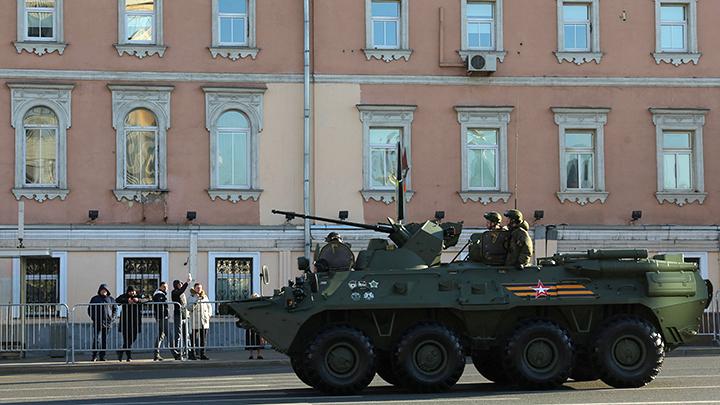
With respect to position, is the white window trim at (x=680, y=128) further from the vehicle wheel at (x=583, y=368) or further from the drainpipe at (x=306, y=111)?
the vehicle wheel at (x=583, y=368)

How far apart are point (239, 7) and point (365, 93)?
3499 millimetres

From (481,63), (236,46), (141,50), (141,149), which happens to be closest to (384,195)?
(481,63)

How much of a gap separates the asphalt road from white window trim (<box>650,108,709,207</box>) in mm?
10167

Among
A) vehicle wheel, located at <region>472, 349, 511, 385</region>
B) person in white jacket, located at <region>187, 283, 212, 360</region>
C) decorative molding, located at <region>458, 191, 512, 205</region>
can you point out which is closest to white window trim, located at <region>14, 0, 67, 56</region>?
person in white jacket, located at <region>187, 283, 212, 360</region>

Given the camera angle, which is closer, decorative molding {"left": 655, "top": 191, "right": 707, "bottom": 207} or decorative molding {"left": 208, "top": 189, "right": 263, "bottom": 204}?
decorative molding {"left": 208, "top": 189, "right": 263, "bottom": 204}

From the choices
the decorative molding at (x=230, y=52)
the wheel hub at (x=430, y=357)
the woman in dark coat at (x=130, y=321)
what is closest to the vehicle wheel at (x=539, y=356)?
the wheel hub at (x=430, y=357)

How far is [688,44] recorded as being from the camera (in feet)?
111

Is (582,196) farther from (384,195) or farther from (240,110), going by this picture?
(240,110)

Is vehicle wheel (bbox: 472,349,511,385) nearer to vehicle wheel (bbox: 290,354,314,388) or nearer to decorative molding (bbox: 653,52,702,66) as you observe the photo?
vehicle wheel (bbox: 290,354,314,388)

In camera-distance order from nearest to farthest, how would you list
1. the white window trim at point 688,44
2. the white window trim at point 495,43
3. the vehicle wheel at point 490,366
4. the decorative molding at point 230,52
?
the vehicle wheel at point 490,366 < the decorative molding at point 230,52 < the white window trim at point 495,43 < the white window trim at point 688,44

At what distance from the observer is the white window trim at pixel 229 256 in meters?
31.9

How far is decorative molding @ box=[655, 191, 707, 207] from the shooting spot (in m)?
33.4

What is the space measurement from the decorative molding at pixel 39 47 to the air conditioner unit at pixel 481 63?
9189 mm

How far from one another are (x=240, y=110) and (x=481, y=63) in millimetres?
5631
